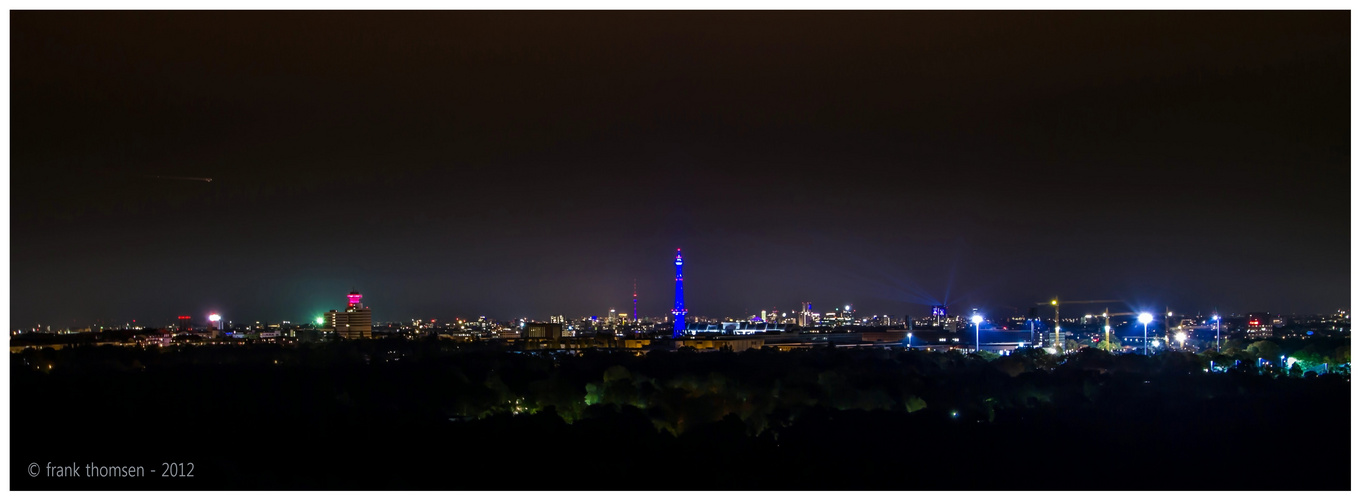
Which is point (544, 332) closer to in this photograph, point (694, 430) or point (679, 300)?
point (679, 300)

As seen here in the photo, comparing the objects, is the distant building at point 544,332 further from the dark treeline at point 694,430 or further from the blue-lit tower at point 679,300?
the dark treeline at point 694,430

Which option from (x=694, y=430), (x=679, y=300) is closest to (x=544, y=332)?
(x=679, y=300)

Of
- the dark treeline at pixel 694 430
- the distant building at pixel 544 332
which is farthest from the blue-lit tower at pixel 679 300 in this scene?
the dark treeline at pixel 694 430

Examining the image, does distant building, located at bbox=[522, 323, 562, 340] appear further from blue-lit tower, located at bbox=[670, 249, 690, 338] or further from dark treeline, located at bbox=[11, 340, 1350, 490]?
dark treeline, located at bbox=[11, 340, 1350, 490]

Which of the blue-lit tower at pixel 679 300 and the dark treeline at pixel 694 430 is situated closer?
the dark treeline at pixel 694 430

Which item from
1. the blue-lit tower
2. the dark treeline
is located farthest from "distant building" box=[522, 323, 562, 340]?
the dark treeline

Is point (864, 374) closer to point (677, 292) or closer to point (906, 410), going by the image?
point (906, 410)

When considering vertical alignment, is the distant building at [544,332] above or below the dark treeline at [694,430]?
below

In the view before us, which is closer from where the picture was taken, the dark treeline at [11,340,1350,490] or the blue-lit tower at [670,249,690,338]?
the dark treeline at [11,340,1350,490]
